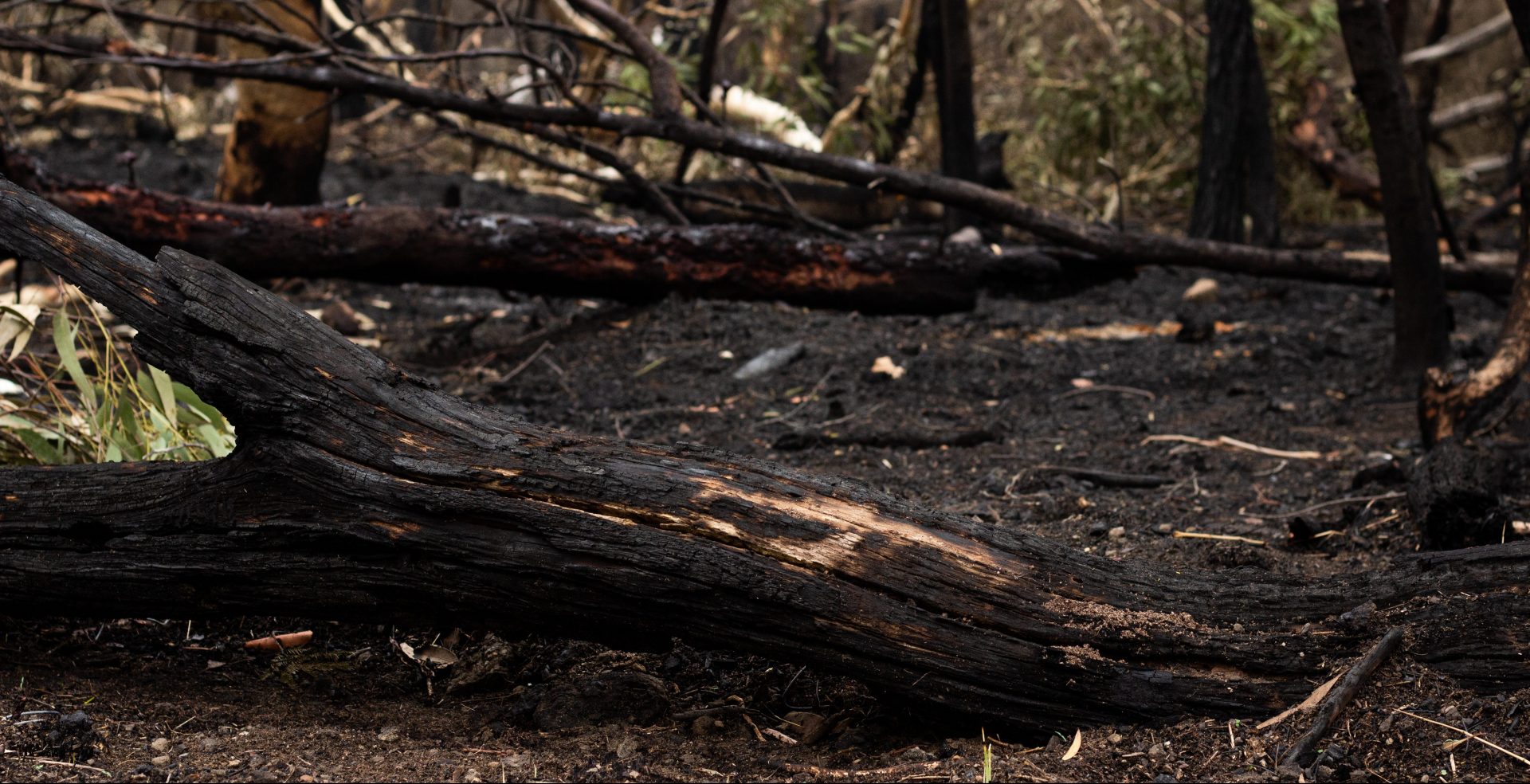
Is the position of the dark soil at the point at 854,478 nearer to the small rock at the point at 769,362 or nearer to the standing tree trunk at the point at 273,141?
the small rock at the point at 769,362

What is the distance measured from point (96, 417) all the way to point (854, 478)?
208 centimetres

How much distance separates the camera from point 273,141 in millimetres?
6207

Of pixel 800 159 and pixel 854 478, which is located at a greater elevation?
pixel 800 159

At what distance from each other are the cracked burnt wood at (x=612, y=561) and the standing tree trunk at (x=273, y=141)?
4.28 metres

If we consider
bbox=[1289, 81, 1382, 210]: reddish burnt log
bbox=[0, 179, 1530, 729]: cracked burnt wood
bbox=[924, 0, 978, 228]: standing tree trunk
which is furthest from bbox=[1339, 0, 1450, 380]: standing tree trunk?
bbox=[1289, 81, 1382, 210]: reddish burnt log

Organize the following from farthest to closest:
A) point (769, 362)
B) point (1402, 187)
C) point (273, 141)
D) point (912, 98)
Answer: point (912, 98)
point (273, 141)
point (769, 362)
point (1402, 187)

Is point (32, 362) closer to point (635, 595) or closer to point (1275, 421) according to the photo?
point (635, 595)

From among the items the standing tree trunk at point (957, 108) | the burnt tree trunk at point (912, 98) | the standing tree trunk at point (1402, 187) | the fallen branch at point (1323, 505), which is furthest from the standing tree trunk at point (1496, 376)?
the burnt tree trunk at point (912, 98)

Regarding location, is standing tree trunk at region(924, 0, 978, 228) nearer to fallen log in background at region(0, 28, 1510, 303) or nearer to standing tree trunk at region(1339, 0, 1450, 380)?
fallen log in background at region(0, 28, 1510, 303)

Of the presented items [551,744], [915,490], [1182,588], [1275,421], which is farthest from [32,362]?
[1275,421]

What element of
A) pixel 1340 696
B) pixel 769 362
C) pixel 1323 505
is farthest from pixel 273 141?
pixel 1340 696

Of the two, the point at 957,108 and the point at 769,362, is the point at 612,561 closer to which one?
the point at 769,362

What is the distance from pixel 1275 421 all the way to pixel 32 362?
3.99m

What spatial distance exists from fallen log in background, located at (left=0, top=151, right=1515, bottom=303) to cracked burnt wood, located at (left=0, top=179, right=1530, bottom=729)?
2554 mm
